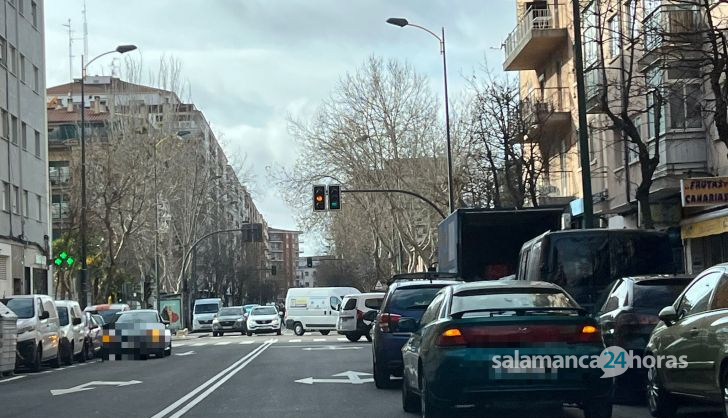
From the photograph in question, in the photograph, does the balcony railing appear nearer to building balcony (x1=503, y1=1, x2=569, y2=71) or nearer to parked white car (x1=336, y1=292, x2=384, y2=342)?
building balcony (x1=503, y1=1, x2=569, y2=71)

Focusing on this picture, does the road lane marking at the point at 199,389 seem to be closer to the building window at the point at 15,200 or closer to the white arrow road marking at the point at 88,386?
the white arrow road marking at the point at 88,386

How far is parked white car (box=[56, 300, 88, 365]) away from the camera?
26281 mm

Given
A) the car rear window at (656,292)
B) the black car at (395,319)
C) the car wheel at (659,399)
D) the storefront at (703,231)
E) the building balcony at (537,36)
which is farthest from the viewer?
the building balcony at (537,36)

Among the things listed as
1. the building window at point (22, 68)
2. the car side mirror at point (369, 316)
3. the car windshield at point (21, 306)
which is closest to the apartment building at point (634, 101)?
the car side mirror at point (369, 316)

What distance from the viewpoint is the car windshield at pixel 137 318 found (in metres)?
28.6

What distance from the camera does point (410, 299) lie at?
51.0 feet

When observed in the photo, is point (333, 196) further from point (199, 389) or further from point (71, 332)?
point (199, 389)

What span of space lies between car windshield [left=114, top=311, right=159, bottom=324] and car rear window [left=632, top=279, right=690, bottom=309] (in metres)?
18.8

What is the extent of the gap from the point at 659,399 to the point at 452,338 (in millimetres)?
2603

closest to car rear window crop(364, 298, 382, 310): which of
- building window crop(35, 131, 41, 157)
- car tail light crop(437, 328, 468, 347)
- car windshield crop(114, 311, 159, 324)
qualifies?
car windshield crop(114, 311, 159, 324)

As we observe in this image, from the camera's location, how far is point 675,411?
10883 mm

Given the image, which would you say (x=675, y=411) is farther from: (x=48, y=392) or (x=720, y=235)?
(x=720, y=235)

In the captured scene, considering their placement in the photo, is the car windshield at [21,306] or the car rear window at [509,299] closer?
the car rear window at [509,299]

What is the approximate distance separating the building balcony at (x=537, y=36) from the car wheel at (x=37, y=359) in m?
21.3
